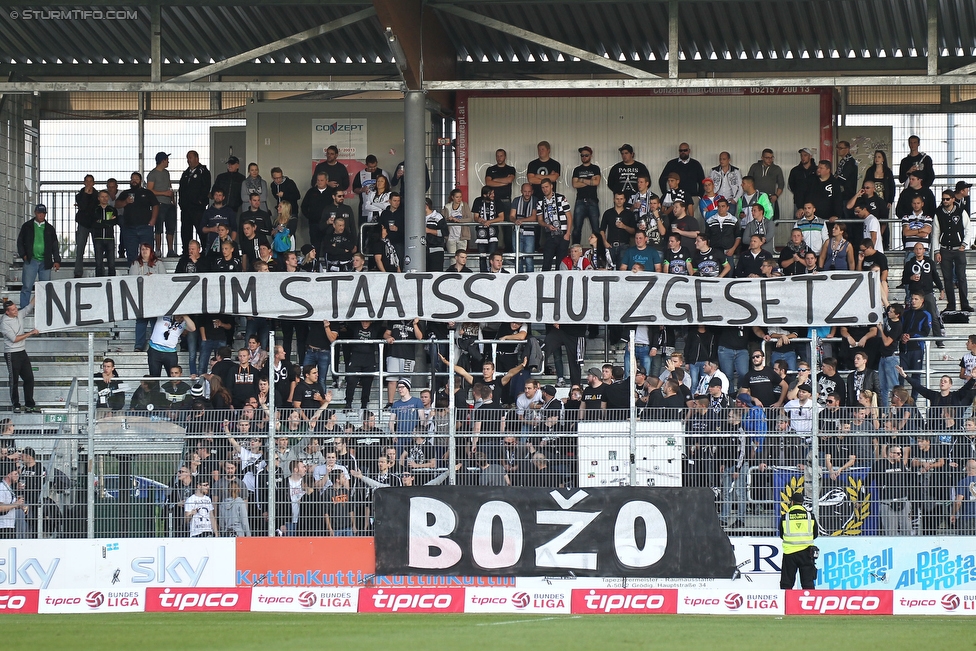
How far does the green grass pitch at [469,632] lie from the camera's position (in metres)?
12.3

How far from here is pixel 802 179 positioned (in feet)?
72.3

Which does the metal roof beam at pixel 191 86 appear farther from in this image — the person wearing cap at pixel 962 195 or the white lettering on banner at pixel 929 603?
the white lettering on banner at pixel 929 603

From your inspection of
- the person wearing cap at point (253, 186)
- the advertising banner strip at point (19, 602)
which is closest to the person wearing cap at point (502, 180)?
the person wearing cap at point (253, 186)

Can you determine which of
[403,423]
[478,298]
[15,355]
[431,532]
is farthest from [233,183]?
[431,532]

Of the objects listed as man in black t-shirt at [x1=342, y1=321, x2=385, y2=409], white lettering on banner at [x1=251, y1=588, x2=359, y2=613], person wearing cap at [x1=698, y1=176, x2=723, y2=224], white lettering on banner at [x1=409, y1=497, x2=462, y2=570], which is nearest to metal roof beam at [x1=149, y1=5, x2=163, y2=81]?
man in black t-shirt at [x1=342, y1=321, x2=385, y2=409]

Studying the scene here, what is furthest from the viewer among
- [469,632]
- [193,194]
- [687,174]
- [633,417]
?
[193,194]

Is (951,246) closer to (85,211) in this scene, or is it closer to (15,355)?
(85,211)

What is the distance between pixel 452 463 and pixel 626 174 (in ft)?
28.7

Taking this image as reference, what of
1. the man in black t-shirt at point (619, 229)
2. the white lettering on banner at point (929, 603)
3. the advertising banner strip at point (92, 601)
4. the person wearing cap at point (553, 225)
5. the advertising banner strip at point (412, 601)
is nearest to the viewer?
the white lettering on banner at point (929, 603)

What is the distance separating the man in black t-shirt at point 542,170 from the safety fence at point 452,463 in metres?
8.15

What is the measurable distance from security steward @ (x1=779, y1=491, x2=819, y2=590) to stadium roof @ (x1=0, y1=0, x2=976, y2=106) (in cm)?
901

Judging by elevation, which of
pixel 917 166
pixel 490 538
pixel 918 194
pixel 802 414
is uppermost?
pixel 917 166

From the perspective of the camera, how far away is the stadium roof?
22.2 metres

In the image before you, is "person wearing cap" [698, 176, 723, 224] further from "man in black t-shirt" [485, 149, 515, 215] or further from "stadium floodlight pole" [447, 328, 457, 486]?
"stadium floodlight pole" [447, 328, 457, 486]
